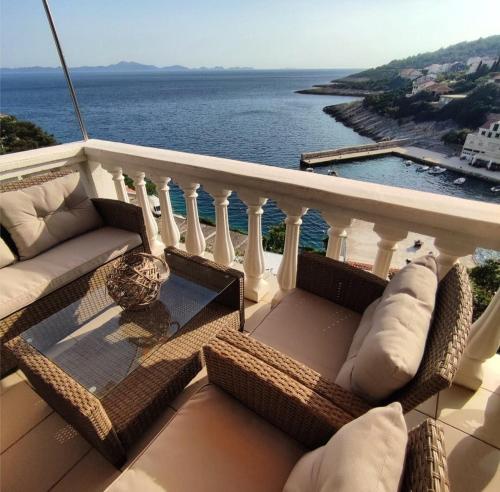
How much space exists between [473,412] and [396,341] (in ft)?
3.60

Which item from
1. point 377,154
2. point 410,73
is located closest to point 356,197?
point 410,73

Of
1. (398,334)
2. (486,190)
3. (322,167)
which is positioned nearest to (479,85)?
(398,334)

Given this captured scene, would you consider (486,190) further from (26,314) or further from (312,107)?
(312,107)

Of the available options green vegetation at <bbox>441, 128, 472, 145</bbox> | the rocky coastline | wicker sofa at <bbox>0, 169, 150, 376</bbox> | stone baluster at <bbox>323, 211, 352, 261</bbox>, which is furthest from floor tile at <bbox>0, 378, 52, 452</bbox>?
green vegetation at <bbox>441, 128, 472, 145</bbox>

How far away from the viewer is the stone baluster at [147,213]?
2132 millimetres

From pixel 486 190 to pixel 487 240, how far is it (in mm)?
12599

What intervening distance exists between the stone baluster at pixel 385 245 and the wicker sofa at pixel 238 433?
84 cm

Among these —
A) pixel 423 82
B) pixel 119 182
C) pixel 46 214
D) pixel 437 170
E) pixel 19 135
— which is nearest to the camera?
pixel 46 214

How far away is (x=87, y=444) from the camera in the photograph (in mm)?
1289

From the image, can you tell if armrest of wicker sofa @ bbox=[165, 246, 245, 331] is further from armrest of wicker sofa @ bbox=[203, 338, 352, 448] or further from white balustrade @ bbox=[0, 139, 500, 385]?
armrest of wicker sofa @ bbox=[203, 338, 352, 448]

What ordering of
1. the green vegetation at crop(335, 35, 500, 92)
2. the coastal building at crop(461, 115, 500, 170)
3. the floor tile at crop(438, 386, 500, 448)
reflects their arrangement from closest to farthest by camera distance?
the floor tile at crop(438, 386, 500, 448)
the green vegetation at crop(335, 35, 500, 92)
the coastal building at crop(461, 115, 500, 170)

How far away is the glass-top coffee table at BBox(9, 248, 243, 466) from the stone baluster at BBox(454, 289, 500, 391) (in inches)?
48.0

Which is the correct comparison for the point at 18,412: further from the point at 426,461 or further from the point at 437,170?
the point at 437,170

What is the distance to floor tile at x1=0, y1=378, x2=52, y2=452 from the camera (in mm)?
1336
